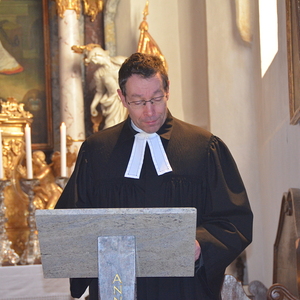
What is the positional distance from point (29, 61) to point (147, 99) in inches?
185

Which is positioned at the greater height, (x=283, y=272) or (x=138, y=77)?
(x=138, y=77)

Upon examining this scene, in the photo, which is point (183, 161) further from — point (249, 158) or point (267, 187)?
point (249, 158)

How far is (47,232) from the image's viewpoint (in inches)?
73.2

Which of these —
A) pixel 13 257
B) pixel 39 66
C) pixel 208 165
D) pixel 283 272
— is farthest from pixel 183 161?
pixel 39 66

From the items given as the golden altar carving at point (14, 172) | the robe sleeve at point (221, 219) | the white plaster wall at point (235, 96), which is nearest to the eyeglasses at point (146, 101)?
the robe sleeve at point (221, 219)

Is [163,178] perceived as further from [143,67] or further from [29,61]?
[29,61]

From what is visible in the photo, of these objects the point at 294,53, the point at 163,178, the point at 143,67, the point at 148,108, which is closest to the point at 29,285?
the point at 163,178

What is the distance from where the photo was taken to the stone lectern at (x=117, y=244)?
1805 millimetres

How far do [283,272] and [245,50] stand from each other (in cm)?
268

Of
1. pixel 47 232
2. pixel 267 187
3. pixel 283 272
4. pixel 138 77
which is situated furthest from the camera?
pixel 267 187

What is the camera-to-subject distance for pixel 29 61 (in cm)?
706

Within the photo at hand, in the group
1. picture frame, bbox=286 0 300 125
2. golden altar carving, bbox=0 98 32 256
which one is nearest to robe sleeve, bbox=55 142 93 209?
picture frame, bbox=286 0 300 125

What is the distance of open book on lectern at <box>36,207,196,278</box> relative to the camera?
1799 millimetres

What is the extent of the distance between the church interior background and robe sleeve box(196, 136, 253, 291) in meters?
1.07
